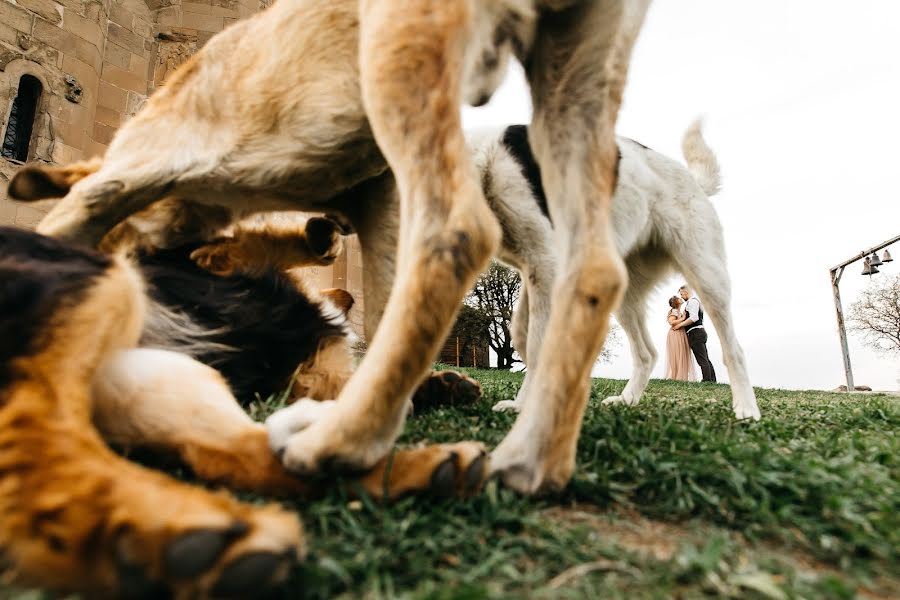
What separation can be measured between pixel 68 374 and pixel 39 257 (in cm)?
43

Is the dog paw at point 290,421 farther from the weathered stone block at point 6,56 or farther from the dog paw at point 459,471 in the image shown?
the weathered stone block at point 6,56

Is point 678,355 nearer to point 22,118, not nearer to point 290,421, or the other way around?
point 290,421

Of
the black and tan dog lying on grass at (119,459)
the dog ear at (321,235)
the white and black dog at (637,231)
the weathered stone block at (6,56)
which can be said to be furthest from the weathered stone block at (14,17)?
the black and tan dog lying on grass at (119,459)

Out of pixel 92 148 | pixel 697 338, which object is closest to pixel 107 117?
pixel 92 148

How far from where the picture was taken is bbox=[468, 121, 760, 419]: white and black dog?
12.6 feet

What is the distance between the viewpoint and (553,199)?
1.78 m

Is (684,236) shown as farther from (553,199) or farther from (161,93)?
(161,93)

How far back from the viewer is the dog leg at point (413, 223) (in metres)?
1.27

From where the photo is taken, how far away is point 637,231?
4352 millimetres

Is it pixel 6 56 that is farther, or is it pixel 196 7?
pixel 196 7

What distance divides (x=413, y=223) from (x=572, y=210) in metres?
0.58

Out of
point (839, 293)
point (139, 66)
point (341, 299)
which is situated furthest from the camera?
point (839, 293)

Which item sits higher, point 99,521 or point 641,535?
point 99,521

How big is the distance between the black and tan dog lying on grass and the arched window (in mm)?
9483
